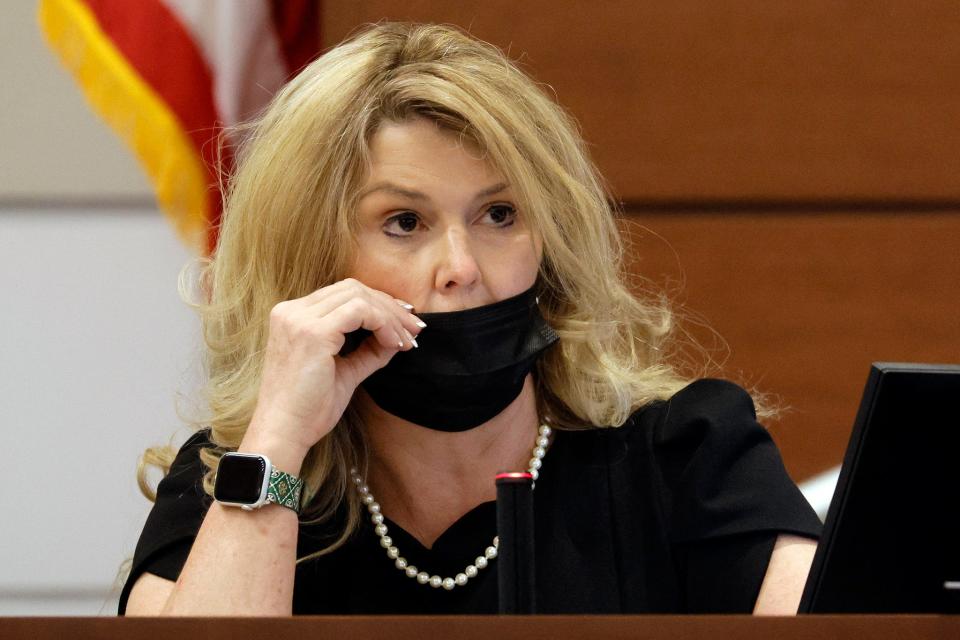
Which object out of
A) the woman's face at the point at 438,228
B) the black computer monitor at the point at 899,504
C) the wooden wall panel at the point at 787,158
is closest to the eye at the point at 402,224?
the woman's face at the point at 438,228

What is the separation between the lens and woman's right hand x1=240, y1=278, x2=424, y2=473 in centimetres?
118

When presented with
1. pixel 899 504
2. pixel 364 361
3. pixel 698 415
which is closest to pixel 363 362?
pixel 364 361

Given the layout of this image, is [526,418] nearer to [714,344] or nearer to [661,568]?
[661,568]

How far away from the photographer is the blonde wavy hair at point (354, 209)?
1.27 metres

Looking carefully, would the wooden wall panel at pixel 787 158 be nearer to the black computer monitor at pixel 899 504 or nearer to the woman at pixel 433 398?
the woman at pixel 433 398

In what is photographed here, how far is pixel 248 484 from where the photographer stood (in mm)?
1146

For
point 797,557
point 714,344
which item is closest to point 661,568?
point 797,557

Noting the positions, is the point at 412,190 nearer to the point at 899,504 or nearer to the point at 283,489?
the point at 283,489

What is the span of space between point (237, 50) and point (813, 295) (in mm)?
887

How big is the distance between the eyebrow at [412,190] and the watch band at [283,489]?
Answer: 0.28m

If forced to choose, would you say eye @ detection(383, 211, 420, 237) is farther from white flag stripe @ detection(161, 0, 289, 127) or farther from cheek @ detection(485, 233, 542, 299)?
white flag stripe @ detection(161, 0, 289, 127)

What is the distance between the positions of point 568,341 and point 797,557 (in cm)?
32

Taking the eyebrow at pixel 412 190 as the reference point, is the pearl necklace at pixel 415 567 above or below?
below

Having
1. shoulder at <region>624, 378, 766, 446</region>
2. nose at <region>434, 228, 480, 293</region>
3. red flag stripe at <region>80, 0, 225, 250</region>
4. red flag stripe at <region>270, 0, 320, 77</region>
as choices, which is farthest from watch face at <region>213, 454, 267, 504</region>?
red flag stripe at <region>270, 0, 320, 77</region>
